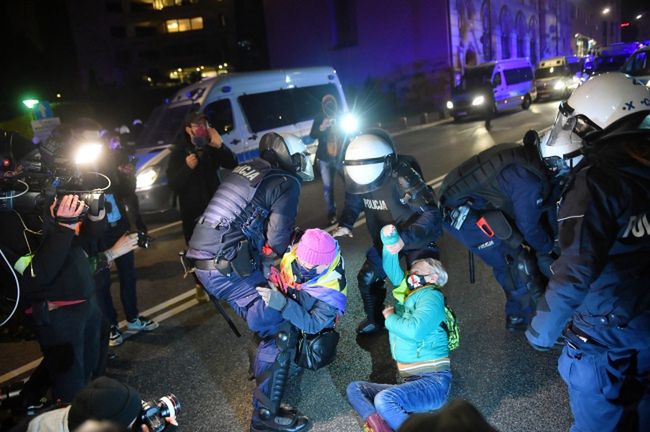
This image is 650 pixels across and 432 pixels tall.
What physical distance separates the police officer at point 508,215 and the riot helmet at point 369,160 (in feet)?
2.01

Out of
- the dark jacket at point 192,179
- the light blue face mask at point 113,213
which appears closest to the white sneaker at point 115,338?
the light blue face mask at point 113,213

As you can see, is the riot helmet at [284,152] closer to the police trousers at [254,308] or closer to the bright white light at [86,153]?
the police trousers at [254,308]

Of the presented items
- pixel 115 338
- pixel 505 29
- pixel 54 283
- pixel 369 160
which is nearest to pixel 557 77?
pixel 505 29

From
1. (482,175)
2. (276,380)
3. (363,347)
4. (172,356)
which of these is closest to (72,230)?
(276,380)

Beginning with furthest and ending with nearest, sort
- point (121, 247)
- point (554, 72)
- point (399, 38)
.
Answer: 1. point (399, 38)
2. point (554, 72)
3. point (121, 247)

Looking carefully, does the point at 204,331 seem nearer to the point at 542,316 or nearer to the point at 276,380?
the point at 276,380

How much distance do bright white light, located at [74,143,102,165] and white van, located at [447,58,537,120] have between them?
1559 centimetres

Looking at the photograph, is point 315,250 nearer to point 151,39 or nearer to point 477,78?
point 477,78

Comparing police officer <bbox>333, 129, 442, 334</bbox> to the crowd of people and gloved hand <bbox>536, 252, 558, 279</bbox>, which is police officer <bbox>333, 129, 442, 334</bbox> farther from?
gloved hand <bbox>536, 252, 558, 279</bbox>

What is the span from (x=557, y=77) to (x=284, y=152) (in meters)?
24.8

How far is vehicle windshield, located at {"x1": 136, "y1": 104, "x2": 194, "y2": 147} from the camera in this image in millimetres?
8883

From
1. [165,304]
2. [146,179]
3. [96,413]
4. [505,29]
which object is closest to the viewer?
[96,413]

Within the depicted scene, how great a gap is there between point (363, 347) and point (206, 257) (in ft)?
5.13

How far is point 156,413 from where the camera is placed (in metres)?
2.18
